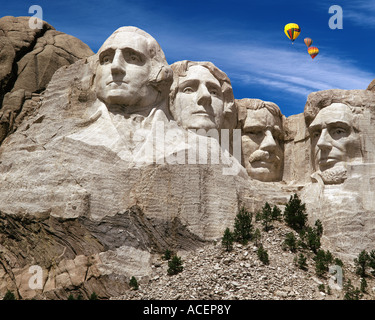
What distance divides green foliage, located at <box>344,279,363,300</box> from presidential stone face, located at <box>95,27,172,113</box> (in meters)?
5.92

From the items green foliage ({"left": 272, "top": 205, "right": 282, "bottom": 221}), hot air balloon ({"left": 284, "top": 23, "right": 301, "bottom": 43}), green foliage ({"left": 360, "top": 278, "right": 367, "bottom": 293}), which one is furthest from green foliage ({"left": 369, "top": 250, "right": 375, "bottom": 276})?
hot air balloon ({"left": 284, "top": 23, "right": 301, "bottom": 43})

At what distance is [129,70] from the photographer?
22.5m

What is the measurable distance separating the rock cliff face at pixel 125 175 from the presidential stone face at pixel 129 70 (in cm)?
5

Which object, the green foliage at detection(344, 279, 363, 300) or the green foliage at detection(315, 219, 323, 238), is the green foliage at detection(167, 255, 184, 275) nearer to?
the green foliage at detection(344, 279, 363, 300)

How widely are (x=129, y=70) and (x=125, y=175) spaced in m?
2.43

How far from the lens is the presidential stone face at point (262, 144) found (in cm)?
2445

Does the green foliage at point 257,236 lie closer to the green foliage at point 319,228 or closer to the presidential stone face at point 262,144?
the green foliage at point 319,228

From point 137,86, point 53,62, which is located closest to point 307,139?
point 137,86

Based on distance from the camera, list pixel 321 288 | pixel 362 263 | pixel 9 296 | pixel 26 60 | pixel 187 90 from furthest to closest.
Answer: pixel 26 60 < pixel 187 90 < pixel 362 263 < pixel 321 288 < pixel 9 296

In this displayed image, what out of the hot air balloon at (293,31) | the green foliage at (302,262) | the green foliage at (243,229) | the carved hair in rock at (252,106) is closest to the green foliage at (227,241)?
the green foliage at (243,229)

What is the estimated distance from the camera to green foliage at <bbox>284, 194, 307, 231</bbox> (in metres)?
22.6

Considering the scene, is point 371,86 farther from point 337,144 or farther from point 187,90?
point 187,90

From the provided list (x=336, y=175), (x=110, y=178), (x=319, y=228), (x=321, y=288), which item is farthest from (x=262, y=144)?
(x=321, y=288)

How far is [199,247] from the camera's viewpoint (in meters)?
21.6
